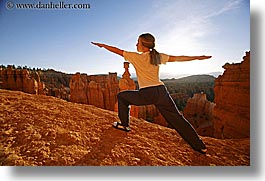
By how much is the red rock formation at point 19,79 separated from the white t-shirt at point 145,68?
1.39 metres

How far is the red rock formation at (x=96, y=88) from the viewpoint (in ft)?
11.4

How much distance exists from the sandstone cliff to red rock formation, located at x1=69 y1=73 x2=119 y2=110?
578 mm

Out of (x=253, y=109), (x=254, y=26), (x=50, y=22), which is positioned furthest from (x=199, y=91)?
(x=50, y=22)

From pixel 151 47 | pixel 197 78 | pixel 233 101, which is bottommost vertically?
pixel 233 101

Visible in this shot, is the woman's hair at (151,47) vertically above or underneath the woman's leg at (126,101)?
above

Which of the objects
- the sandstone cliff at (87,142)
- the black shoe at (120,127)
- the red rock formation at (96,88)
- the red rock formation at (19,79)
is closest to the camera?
the sandstone cliff at (87,142)

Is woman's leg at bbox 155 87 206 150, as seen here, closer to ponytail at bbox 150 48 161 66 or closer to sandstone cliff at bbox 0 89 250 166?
sandstone cliff at bbox 0 89 250 166

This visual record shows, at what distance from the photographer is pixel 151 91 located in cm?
266

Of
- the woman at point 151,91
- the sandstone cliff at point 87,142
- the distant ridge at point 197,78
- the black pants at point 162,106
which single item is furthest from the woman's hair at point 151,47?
the sandstone cliff at point 87,142

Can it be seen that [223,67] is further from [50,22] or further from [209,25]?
[50,22]

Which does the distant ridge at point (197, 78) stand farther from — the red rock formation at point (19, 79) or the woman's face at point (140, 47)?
the red rock formation at point (19, 79)

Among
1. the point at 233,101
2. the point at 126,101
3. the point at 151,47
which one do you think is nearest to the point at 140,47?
the point at 151,47

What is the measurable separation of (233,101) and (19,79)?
9.64 feet

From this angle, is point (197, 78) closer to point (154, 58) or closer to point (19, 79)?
point (154, 58)
